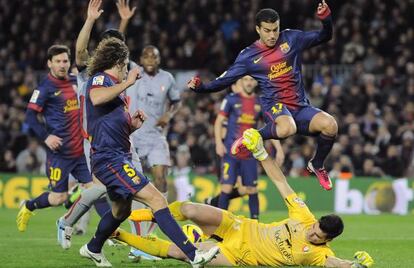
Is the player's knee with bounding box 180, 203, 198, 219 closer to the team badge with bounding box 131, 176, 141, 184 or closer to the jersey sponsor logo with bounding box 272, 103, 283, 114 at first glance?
the team badge with bounding box 131, 176, 141, 184

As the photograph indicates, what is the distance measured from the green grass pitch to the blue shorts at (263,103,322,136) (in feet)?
5.09

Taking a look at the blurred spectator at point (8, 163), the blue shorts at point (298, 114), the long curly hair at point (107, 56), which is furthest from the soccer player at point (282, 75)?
the blurred spectator at point (8, 163)

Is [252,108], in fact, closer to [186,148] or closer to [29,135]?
[186,148]

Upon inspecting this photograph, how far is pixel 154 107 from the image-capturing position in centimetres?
1358

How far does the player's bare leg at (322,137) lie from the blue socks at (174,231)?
311cm

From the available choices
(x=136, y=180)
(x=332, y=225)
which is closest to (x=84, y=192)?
(x=136, y=180)

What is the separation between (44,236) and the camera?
13477 millimetres

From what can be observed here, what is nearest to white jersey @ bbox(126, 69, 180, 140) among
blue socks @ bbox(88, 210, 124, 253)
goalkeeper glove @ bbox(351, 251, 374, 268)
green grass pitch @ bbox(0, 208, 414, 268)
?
green grass pitch @ bbox(0, 208, 414, 268)

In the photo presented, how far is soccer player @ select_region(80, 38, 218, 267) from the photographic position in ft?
29.1

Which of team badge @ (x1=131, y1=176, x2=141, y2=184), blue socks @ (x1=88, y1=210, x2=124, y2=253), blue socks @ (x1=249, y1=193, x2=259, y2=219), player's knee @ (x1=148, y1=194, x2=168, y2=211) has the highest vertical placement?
team badge @ (x1=131, y1=176, x2=141, y2=184)

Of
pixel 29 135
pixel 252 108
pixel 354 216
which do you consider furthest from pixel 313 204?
pixel 29 135

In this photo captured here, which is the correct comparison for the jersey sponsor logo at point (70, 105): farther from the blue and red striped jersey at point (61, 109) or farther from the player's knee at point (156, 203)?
the player's knee at point (156, 203)

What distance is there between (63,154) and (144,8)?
15.1 meters

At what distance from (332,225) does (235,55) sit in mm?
16607
